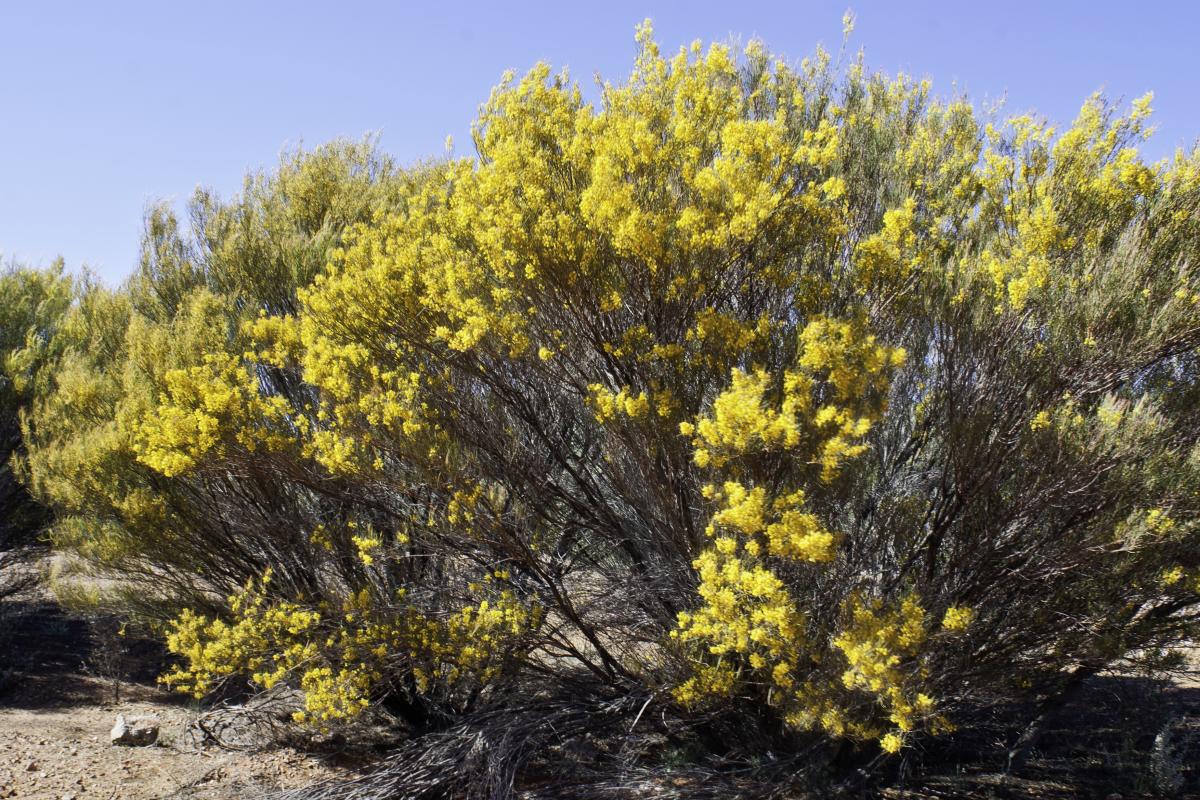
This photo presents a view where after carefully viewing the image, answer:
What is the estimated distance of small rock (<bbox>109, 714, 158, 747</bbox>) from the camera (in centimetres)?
721

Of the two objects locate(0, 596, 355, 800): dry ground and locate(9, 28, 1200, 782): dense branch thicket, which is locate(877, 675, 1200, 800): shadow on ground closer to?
locate(9, 28, 1200, 782): dense branch thicket

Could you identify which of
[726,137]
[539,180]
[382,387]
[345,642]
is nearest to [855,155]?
[726,137]

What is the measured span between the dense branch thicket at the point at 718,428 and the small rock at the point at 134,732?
1.01m

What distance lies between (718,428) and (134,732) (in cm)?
606

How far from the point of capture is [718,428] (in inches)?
161

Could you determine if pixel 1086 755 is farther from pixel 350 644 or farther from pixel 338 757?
pixel 338 757

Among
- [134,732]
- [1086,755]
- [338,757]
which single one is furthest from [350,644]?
[1086,755]

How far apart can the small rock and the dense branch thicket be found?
1007mm

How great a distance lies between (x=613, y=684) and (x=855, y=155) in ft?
14.1

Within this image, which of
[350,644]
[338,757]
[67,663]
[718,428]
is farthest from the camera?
[67,663]

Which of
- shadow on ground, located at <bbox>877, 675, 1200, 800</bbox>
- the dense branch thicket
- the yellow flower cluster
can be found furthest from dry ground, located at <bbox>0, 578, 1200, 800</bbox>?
the yellow flower cluster

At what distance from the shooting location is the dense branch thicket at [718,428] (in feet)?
14.6

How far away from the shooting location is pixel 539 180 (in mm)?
5668

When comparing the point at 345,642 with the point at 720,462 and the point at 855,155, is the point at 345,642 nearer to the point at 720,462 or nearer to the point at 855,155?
the point at 720,462
